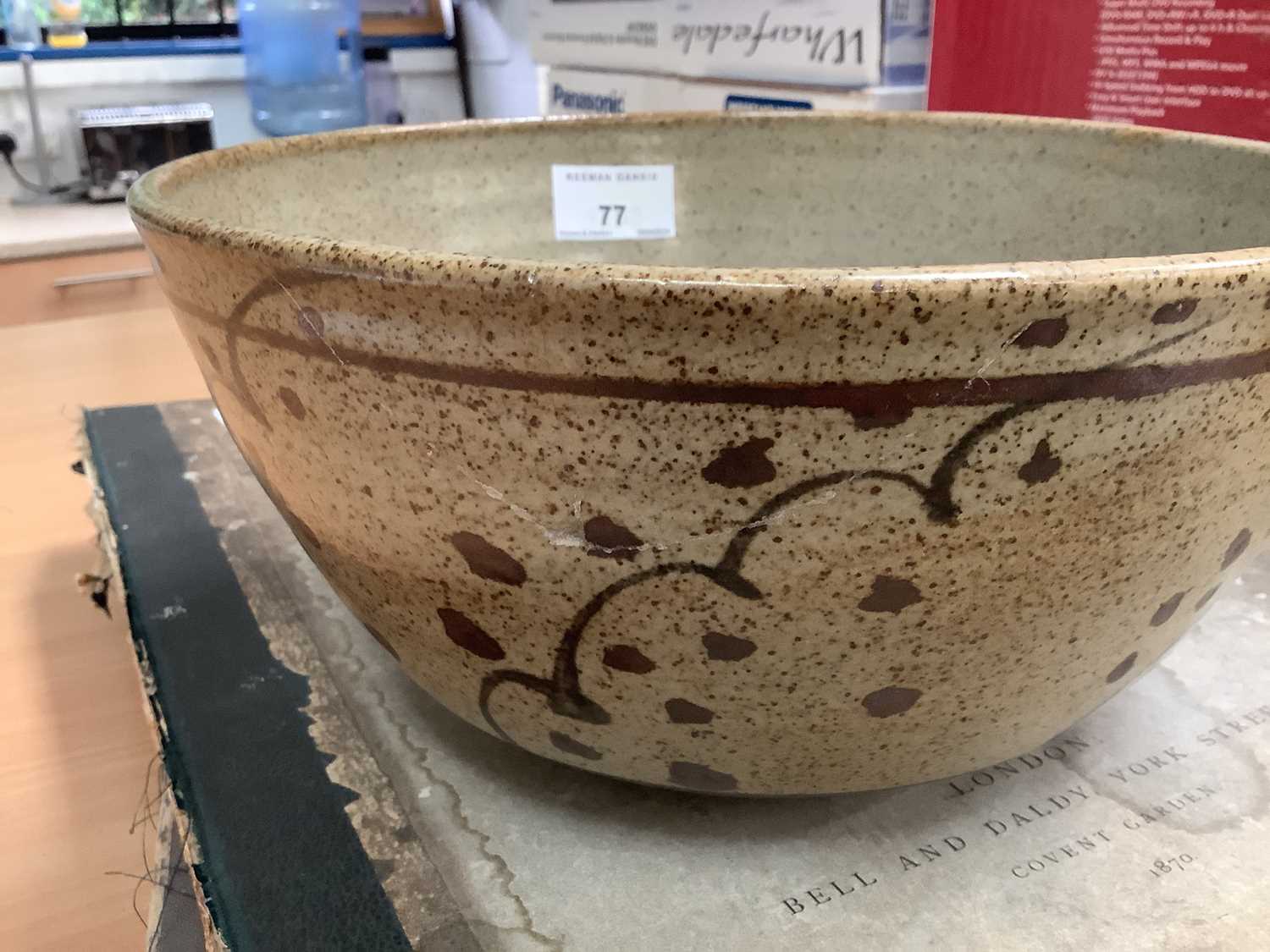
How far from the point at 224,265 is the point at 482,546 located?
9cm

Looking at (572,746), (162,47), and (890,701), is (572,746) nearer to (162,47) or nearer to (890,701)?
(890,701)

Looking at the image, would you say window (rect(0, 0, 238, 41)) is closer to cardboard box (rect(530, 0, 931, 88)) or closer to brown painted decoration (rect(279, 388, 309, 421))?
cardboard box (rect(530, 0, 931, 88))

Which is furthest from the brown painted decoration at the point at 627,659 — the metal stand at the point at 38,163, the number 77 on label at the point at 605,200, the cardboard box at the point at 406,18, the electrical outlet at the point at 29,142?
the cardboard box at the point at 406,18

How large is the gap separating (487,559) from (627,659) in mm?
41

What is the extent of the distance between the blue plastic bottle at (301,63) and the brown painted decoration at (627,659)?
1.90 m

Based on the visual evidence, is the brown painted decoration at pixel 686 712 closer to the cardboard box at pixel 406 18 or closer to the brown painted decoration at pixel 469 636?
the brown painted decoration at pixel 469 636

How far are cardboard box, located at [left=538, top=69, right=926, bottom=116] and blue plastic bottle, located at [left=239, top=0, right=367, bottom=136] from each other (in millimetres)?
497

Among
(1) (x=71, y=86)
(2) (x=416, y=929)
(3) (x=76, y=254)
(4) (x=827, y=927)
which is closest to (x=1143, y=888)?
(4) (x=827, y=927)

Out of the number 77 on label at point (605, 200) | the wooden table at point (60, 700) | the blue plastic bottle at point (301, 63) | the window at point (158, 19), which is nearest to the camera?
the wooden table at point (60, 700)

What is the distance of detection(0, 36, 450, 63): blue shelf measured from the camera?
1.81 meters

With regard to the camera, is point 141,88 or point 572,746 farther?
point 141,88

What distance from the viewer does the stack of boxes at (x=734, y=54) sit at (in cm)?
82

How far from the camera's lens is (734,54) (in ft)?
3.34

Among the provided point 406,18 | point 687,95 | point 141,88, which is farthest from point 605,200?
point 406,18
